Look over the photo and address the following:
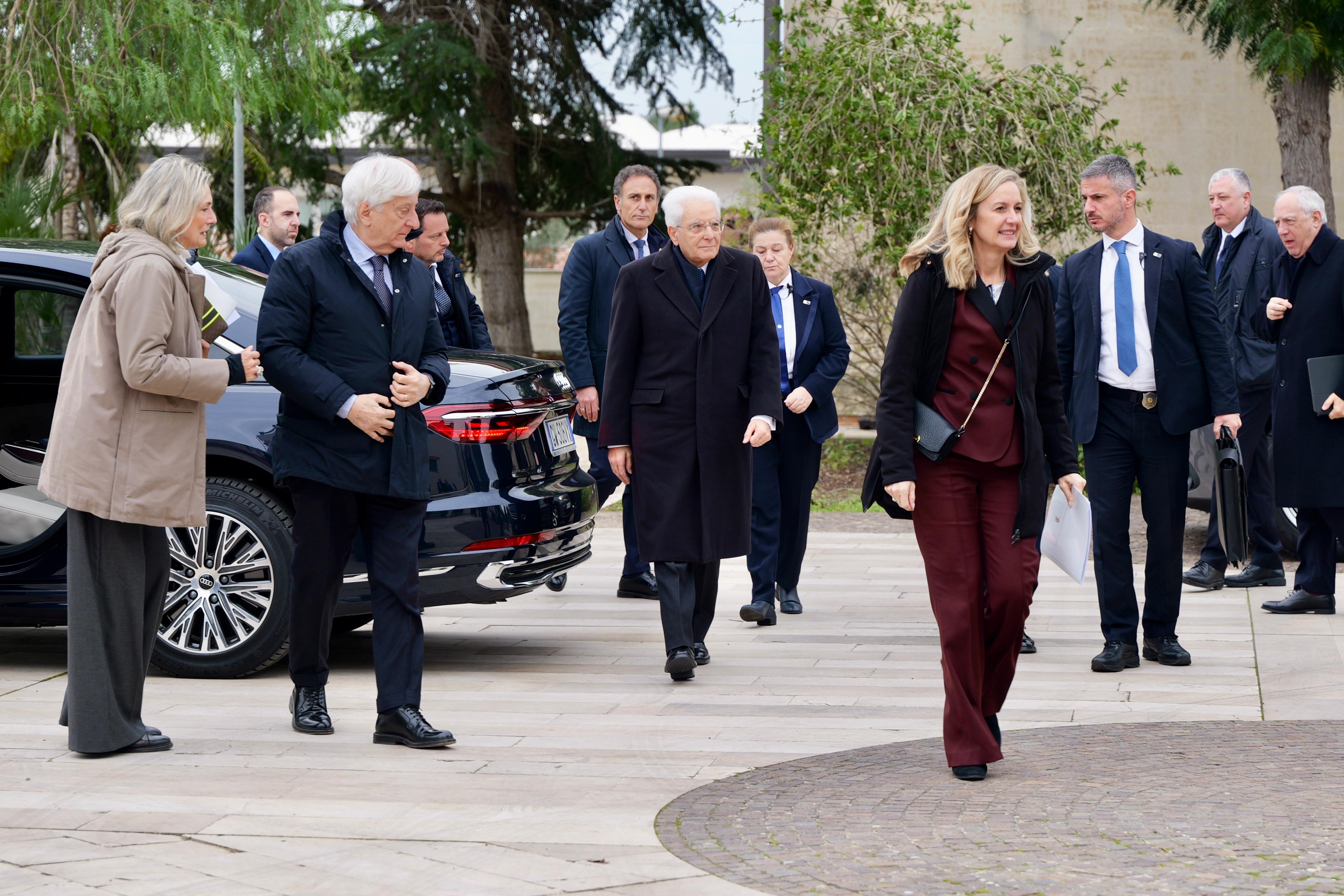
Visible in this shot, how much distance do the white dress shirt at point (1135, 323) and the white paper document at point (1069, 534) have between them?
50.6 inches

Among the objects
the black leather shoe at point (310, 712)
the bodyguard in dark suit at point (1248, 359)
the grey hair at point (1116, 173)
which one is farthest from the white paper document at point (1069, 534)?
the bodyguard in dark suit at point (1248, 359)

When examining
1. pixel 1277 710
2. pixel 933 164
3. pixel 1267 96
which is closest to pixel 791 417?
pixel 1277 710

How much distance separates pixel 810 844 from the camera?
4.36m

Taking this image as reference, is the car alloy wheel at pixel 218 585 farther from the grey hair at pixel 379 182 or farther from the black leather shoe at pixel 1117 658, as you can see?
the black leather shoe at pixel 1117 658

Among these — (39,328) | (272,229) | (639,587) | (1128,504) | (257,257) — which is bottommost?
(639,587)

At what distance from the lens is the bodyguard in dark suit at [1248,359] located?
29.9ft

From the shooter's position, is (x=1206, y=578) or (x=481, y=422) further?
(x=1206, y=578)

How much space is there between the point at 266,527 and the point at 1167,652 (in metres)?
3.62

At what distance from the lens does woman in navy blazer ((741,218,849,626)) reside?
26.6 feet

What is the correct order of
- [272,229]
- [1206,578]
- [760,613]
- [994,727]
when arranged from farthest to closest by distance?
1. [272,229]
2. [1206,578]
3. [760,613]
4. [994,727]

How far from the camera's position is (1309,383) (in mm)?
8062

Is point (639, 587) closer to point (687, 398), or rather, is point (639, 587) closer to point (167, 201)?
point (687, 398)

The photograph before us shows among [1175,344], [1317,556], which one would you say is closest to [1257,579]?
[1317,556]

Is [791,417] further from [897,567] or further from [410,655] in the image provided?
[410,655]
